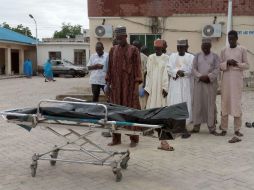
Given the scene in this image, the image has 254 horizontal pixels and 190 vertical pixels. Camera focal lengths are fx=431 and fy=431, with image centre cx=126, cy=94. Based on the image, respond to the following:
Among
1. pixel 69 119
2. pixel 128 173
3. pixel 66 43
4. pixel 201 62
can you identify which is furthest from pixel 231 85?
pixel 66 43

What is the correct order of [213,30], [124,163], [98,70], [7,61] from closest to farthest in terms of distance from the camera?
1. [124,163]
2. [98,70]
3. [213,30]
4. [7,61]

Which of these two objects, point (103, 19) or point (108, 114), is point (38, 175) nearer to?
point (108, 114)

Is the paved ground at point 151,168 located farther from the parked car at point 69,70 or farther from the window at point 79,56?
the window at point 79,56

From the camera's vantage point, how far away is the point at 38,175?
5.42 meters

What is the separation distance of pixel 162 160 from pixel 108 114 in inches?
62.8

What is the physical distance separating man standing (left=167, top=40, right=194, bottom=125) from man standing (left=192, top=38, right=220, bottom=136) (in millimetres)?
143

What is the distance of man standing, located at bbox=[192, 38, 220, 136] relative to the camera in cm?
780

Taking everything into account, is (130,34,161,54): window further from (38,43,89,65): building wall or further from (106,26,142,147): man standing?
(38,43,89,65): building wall

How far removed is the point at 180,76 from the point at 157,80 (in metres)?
0.64

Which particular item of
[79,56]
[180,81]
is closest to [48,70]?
[79,56]

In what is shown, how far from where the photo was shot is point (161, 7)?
17.1 m

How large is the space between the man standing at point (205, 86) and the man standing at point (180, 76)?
0.14 metres

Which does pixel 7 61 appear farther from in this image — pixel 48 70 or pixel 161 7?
pixel 161 7

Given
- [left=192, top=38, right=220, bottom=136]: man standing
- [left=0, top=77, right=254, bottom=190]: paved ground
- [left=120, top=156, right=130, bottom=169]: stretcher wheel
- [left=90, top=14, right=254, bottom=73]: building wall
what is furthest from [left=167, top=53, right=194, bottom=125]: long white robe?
[left=90, top=14, right=254, bottom=73]: building wall
